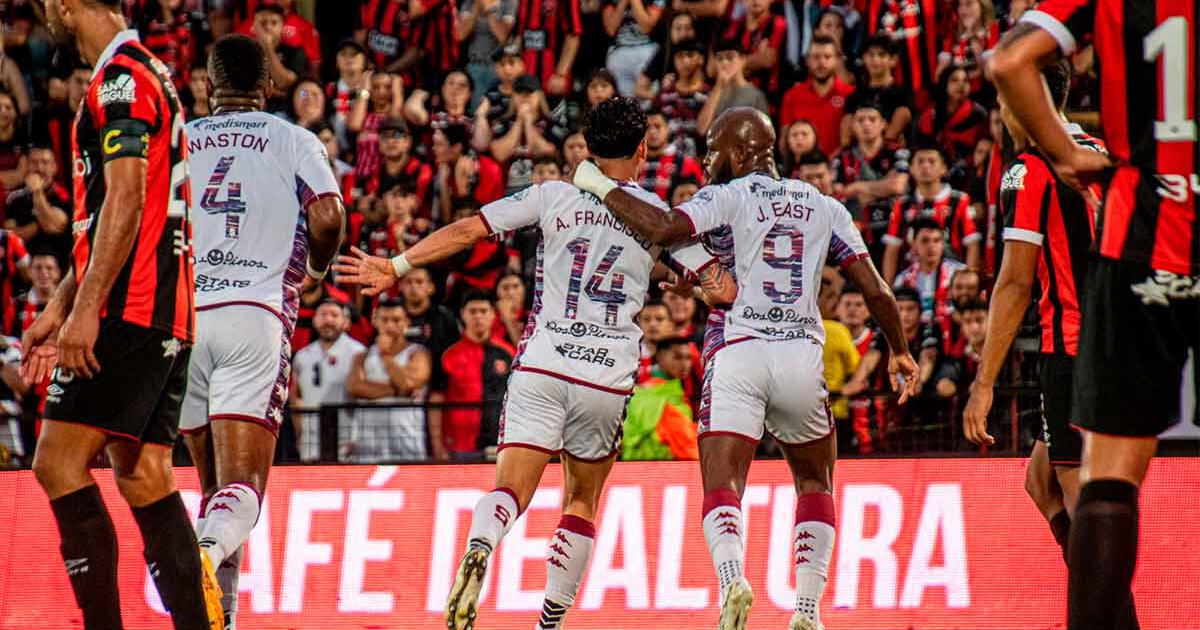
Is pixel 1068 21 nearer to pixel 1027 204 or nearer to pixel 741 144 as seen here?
pixel 1027 204

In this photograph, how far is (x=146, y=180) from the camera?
5621mm

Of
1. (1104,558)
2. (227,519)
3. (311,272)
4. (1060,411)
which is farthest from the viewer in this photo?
(311,272)

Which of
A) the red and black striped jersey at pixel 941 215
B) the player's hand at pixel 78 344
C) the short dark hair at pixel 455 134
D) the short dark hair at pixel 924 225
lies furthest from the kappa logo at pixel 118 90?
the short dark hair at pixel 455 134

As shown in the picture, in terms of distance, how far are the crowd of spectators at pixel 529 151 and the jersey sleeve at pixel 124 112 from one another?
197 inches

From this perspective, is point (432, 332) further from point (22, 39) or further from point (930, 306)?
point (22, 39)

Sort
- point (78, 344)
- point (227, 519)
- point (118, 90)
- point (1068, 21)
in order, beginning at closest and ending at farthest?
1. point (1068, 21)
2. point (78, 344)
3. point (118, 90)
4. point (227, 519)

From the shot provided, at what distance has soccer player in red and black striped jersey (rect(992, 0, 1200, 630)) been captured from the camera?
4.37 meters

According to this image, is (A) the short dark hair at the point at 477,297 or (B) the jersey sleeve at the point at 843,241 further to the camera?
(A) the short dark hair at the point at 477,297

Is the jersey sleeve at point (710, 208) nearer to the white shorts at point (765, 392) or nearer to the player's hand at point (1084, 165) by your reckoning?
the white shorts at point (765, 392)

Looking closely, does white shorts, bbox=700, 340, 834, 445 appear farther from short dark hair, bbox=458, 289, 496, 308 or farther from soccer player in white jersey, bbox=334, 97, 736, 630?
short dark hair, bbox=458, 289, 496, 308

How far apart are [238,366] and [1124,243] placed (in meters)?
4.07

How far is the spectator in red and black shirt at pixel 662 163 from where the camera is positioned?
13.4m

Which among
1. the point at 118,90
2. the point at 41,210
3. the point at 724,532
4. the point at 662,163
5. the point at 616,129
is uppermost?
the point at 118,90

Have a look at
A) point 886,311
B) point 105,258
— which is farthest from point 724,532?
point 105,258
